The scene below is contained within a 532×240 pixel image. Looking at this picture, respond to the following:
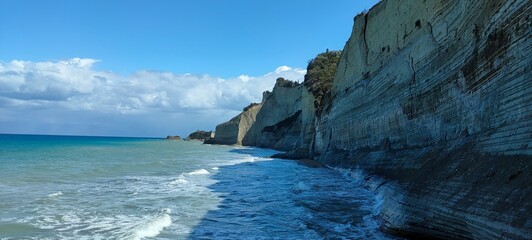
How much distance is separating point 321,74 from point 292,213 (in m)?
38.9

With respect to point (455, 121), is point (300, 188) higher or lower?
lower

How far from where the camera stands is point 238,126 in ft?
315

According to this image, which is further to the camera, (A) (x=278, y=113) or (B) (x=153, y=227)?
(A) (x=278, y=113)

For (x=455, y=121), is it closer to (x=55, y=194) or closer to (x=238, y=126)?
(x=55, y=194)

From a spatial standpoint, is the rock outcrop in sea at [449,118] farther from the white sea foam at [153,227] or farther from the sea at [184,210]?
the white sea foam at [153,227]

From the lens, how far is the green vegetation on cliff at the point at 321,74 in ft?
153

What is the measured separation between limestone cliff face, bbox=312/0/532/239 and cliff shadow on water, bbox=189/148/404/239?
886 mm

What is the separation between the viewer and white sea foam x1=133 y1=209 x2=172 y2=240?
9539mm

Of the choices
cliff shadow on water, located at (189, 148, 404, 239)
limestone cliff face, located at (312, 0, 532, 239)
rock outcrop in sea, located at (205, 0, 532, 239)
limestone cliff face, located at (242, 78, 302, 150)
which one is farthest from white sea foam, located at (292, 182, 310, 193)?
limestone cliff face, located at (242, 78, 302, 150)

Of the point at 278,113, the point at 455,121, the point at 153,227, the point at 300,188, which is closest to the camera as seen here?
the point at 153,227

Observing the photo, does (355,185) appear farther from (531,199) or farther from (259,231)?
(531,199)

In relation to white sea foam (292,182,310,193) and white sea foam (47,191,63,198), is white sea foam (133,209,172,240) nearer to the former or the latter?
white sea foam (47,191,63,198)

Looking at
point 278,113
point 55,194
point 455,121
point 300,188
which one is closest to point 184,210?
point 55,194

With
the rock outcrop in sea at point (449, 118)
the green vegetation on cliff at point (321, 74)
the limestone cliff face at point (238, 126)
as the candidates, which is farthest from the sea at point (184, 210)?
the limestone cliff face at point (238, 126)
